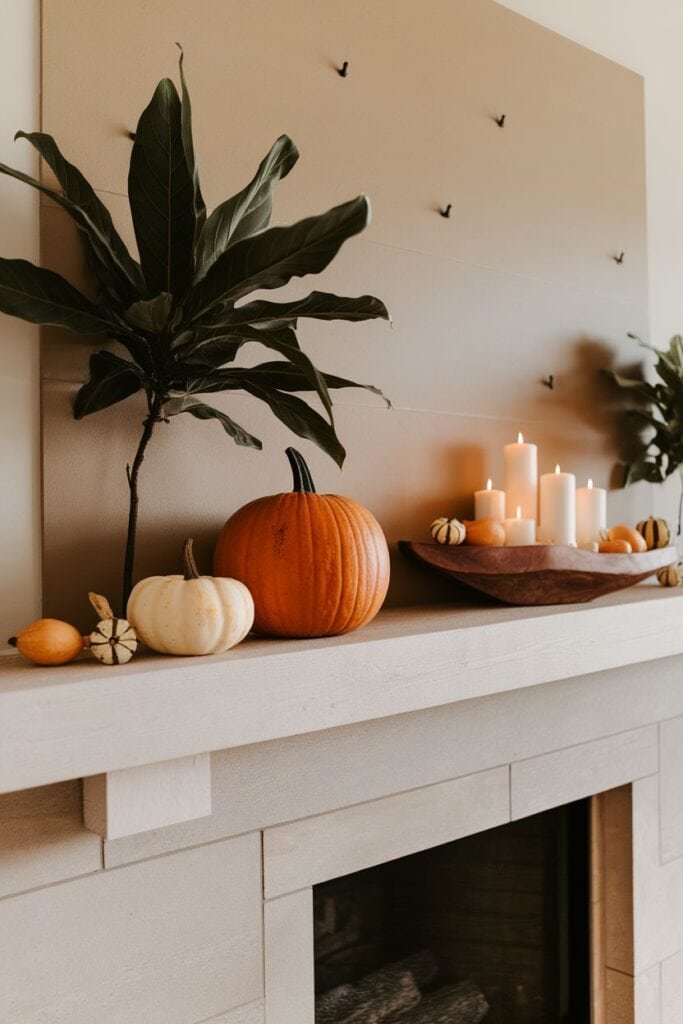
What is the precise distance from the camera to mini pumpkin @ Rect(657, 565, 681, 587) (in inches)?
69.2

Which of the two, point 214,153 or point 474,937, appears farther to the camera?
point 474,937

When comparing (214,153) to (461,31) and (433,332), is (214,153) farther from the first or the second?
(461,31)

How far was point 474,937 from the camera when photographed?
64.7 inches

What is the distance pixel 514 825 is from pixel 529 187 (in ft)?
4.27

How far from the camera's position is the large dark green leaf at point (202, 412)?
1.13m

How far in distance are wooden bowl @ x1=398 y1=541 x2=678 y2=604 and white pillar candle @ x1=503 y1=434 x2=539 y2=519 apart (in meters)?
0.16

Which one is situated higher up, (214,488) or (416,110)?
(416,110)

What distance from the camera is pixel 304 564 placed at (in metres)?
1.11

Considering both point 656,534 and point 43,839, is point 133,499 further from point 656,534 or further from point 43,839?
point 656,534

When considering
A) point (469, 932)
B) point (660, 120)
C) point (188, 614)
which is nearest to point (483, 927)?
point (469, 932)

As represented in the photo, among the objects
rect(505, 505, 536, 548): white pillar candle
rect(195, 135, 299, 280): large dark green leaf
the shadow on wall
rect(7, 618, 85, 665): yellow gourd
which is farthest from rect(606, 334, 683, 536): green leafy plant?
rect(7, 618, 85, 665): yellow gourd

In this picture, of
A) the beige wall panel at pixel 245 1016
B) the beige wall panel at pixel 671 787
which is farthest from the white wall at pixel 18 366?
the beige wall panel at pixel 671 787

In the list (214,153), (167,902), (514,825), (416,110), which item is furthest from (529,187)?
(167,902)

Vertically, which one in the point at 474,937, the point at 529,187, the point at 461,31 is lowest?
the point at 474,937
